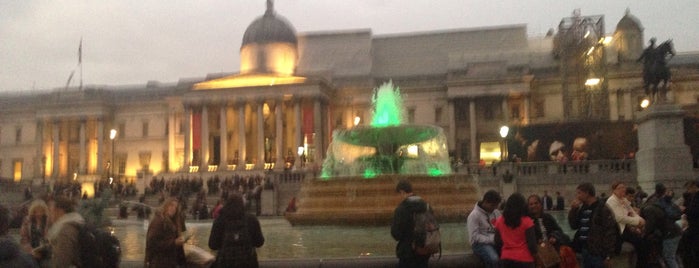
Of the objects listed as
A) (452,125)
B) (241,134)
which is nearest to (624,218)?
(241,134)

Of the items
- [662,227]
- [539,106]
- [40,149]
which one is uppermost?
[539,106]

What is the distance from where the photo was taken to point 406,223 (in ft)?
22.1

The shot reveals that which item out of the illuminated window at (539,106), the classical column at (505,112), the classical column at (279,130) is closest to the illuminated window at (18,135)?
the classical column at (279,130)

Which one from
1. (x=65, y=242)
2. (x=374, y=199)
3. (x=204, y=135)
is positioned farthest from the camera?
(x=204, y=135)

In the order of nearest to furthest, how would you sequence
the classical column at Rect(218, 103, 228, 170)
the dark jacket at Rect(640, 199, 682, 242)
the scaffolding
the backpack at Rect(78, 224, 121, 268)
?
the backpack at Rect(78, 224, 121, 268)
the dark jacket at Rect(640, 199, 682, 242)
the scaffolding
the classical column at Rect(218, 103, 228, 170)

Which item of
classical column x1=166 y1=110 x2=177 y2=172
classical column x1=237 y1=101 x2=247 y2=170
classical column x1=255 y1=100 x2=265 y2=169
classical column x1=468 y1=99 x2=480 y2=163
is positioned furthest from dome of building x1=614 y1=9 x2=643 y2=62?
classical column x1=166 y1=110 x2=177 y2=172

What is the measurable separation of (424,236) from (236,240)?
5.89ft

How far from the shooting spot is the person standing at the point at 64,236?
611 centimetres

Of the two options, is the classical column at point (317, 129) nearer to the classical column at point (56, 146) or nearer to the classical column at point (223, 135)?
the classical column at point (223, 135)

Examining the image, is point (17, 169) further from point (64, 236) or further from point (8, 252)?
point (8, 252)

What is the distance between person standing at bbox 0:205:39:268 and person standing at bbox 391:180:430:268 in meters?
3.22

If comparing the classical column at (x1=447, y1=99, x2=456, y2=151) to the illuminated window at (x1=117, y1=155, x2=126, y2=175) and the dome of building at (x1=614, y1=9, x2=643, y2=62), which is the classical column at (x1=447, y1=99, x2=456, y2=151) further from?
the illuminated window at (x1=117, y1=155, x2=126, y2=175)

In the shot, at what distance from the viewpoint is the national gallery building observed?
5334 cm

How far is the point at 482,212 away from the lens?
7285mm
